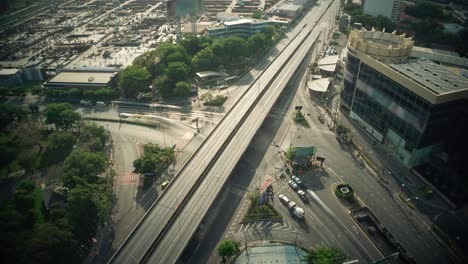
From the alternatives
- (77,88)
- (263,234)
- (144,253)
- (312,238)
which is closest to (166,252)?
(144,253)

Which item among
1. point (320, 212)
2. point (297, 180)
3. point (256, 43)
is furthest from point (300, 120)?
point (256, 43)

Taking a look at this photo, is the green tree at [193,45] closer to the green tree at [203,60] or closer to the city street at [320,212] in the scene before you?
the green tree at [203,60]

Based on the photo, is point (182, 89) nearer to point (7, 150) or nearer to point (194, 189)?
point (194, 189)

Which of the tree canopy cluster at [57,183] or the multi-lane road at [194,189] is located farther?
the multi-lane road at [194,189]

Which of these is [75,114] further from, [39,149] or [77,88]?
[77,88]

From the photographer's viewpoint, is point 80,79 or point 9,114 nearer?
point 9,114

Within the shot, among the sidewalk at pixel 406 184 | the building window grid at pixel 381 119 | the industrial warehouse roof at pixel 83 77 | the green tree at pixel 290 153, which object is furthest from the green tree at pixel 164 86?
the building window grid at pixel 381 119
